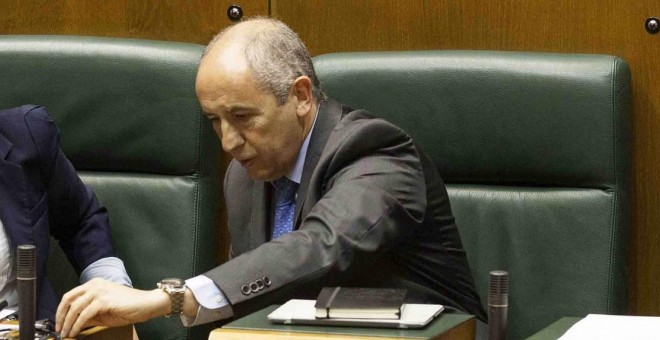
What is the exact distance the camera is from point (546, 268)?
237cm

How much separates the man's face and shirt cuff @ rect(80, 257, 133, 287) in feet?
1.43

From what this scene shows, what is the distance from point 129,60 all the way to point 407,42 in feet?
1.94

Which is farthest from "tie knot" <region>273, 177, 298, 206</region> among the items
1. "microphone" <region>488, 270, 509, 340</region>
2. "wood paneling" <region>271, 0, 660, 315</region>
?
"microphone" <region>488, 270, 509, 340</region>

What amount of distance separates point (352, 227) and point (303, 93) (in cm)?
40

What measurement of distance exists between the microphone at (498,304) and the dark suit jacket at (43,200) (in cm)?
124

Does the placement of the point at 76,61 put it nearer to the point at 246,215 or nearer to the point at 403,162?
the point at 246,215

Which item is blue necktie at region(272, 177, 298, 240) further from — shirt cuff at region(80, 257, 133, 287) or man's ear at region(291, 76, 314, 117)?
shirt cuff at region(80, 257, 133, 287)

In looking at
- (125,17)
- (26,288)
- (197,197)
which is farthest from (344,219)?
(125,17)

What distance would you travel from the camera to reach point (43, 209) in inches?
99.4

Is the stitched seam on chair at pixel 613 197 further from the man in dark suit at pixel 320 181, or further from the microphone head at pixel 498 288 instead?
the microphone head at pixel 498 288

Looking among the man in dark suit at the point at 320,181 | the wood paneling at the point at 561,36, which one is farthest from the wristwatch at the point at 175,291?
the wood paneling at the point at 561,36

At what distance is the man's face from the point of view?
2.16 metres

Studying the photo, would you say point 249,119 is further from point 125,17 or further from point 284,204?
point 125,17

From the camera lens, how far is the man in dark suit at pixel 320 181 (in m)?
1.95
